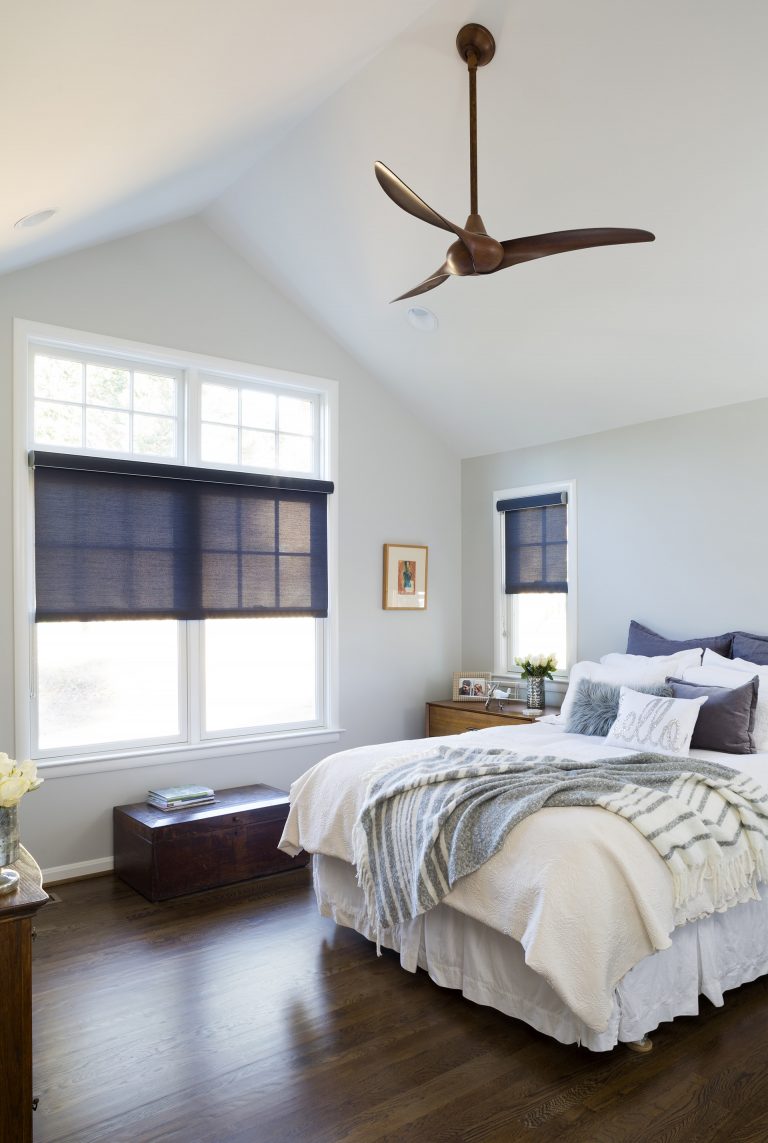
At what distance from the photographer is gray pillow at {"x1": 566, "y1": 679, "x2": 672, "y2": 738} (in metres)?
3.94

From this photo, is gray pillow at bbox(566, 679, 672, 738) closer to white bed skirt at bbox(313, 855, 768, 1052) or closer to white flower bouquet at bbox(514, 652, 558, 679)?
white flower bouquet at bbox(514, 652, 558, 679)

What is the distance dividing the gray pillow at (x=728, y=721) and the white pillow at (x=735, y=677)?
4 centimetres

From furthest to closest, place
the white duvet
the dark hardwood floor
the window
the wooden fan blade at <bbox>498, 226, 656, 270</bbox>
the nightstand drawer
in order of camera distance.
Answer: the window < the nightstand drawer < the wooden fan blade at <bbox>498, 226, 656, 270</bbox> < the white duvet < the dark hardwood floor

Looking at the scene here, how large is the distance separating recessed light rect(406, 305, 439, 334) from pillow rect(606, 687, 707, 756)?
2.37m

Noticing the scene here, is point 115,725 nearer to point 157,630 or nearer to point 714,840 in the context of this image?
point 157,630

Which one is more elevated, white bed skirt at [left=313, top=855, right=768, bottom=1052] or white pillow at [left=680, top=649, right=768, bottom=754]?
white pillow at [left=680, top=649, right=768, bottom=754]

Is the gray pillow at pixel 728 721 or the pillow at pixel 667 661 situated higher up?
the pillow at pixel 667 661

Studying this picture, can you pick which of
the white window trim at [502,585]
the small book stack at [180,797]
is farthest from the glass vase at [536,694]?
the small book stack at [180,797]

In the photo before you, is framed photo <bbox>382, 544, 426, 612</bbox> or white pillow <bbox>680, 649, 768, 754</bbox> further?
framed photo <bbox>382, 544, 426, 612</bbox>

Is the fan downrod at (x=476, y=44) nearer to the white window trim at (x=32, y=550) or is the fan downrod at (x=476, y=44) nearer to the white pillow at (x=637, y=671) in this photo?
the white window trim at (x=32, y=550)

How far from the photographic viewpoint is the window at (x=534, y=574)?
5.24 meters

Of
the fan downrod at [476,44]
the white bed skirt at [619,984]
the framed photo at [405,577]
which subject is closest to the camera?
the white bed skirt at [619,984]

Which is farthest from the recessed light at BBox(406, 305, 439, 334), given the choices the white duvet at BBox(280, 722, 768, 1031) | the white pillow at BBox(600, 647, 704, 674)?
the white duvet at BBox(280, 722, 768, 1031)

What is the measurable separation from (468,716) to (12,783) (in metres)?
3.49
